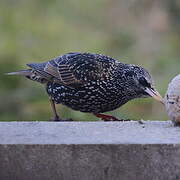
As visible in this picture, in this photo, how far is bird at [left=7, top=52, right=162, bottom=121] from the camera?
4.96 m

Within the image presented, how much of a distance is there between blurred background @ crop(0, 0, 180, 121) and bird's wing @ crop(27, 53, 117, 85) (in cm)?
127

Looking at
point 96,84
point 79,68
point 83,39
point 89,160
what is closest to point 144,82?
point 96,84

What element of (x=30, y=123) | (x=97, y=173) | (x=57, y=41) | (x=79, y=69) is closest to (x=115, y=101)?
(x=79, y=69)

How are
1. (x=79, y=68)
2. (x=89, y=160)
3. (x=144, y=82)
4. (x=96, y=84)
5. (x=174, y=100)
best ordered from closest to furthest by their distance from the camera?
(x=89, y=160)
(x=174, y=100)
(x=144, y=82)
(x=96, y=84)
(x=79, y=68)

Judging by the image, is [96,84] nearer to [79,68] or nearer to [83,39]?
[79,68]

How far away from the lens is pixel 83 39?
24.4ft

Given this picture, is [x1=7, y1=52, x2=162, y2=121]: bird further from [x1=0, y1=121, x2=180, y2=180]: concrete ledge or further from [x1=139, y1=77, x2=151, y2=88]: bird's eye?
[x1=0, y1=121, x2=180, y2=180]: concrete ledge

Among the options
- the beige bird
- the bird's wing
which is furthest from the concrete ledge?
the bird's wing

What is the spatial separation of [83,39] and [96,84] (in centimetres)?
246

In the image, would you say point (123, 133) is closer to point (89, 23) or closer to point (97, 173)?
point (97, 173)

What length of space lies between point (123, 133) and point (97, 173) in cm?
32

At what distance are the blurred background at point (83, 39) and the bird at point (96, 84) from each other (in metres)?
1.38

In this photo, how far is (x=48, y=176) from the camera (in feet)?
10.1

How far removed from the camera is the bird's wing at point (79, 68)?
505 centimetres
